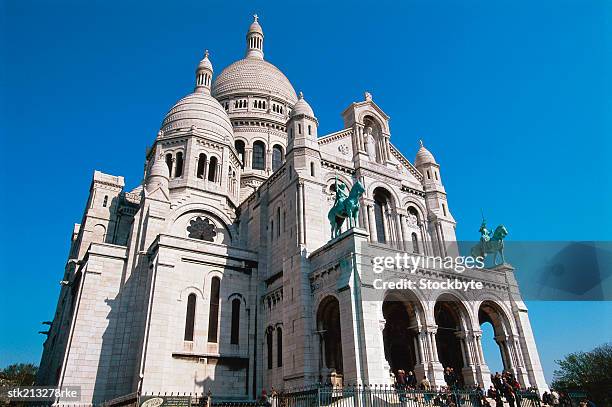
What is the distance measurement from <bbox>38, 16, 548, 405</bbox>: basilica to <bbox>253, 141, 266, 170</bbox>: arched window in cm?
872

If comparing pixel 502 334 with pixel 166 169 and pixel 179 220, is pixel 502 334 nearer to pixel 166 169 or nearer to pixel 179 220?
pixel 179 220

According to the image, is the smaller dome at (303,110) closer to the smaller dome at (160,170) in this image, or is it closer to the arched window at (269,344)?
the smaller dome at (160,170)

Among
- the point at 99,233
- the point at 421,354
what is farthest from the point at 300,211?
the point at 99,233

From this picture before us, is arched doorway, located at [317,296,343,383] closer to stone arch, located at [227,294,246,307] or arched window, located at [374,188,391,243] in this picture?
stone arch, located at [227,294,246,307]

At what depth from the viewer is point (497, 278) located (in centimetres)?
2803

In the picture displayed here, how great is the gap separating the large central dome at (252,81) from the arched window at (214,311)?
30.4 m

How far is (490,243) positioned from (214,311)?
19.3m

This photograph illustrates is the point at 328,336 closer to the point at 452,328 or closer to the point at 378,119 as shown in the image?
the point at 452,328

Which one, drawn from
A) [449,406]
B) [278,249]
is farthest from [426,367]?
[278,249]

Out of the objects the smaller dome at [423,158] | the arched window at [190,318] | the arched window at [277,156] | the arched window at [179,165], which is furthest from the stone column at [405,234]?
the arched window at [277,156]

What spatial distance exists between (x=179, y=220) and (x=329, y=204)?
1151 centimetres

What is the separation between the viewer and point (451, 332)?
91.9 ft

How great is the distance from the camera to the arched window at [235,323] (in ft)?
92.0

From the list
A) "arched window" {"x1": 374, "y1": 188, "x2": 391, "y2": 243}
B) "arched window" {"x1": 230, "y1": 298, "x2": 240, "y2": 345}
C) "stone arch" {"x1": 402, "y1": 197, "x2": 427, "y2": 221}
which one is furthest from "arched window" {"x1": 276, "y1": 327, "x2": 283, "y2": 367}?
"stone arch" {"x1": 402, "y1": 197, "x2": 427, "y2": 221}
